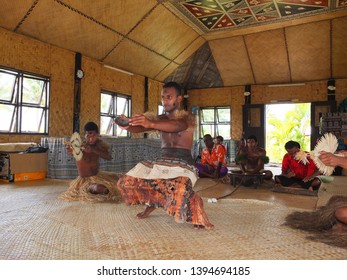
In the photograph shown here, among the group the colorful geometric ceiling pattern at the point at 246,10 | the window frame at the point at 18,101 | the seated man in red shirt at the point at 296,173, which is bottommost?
the seated man in red shirt at the point at 296,173

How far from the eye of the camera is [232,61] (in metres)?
10.9

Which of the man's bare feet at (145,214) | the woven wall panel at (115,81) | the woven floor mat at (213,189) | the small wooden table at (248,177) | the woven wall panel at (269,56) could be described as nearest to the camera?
the man's bare feet at (145,214)

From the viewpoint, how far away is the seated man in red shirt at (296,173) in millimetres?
4684

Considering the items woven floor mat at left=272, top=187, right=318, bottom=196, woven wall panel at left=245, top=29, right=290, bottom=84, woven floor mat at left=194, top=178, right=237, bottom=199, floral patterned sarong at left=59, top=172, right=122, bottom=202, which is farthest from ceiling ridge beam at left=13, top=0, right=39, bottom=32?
woven wall panel at left=245, top=29, right=290, bottom=84

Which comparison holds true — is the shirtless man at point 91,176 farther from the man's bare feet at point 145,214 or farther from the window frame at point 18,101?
the window frame at point 18,101

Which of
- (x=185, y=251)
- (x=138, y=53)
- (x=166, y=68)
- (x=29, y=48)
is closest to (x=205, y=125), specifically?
(x=166, y=68)

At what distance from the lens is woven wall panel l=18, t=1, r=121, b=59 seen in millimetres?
6156

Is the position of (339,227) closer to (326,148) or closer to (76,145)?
(326,148)

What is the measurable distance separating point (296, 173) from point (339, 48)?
20.8 ft

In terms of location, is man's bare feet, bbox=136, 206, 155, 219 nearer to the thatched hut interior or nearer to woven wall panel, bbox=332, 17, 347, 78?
the thatched hut interior

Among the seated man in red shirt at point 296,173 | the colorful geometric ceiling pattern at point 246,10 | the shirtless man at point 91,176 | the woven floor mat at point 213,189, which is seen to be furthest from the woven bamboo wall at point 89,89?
the seated man in red shirt at point 296,173

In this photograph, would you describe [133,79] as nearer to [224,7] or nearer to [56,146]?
[224,7]

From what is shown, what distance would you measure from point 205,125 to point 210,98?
120 cm

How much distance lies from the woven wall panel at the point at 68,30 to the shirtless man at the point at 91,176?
12.2ft
